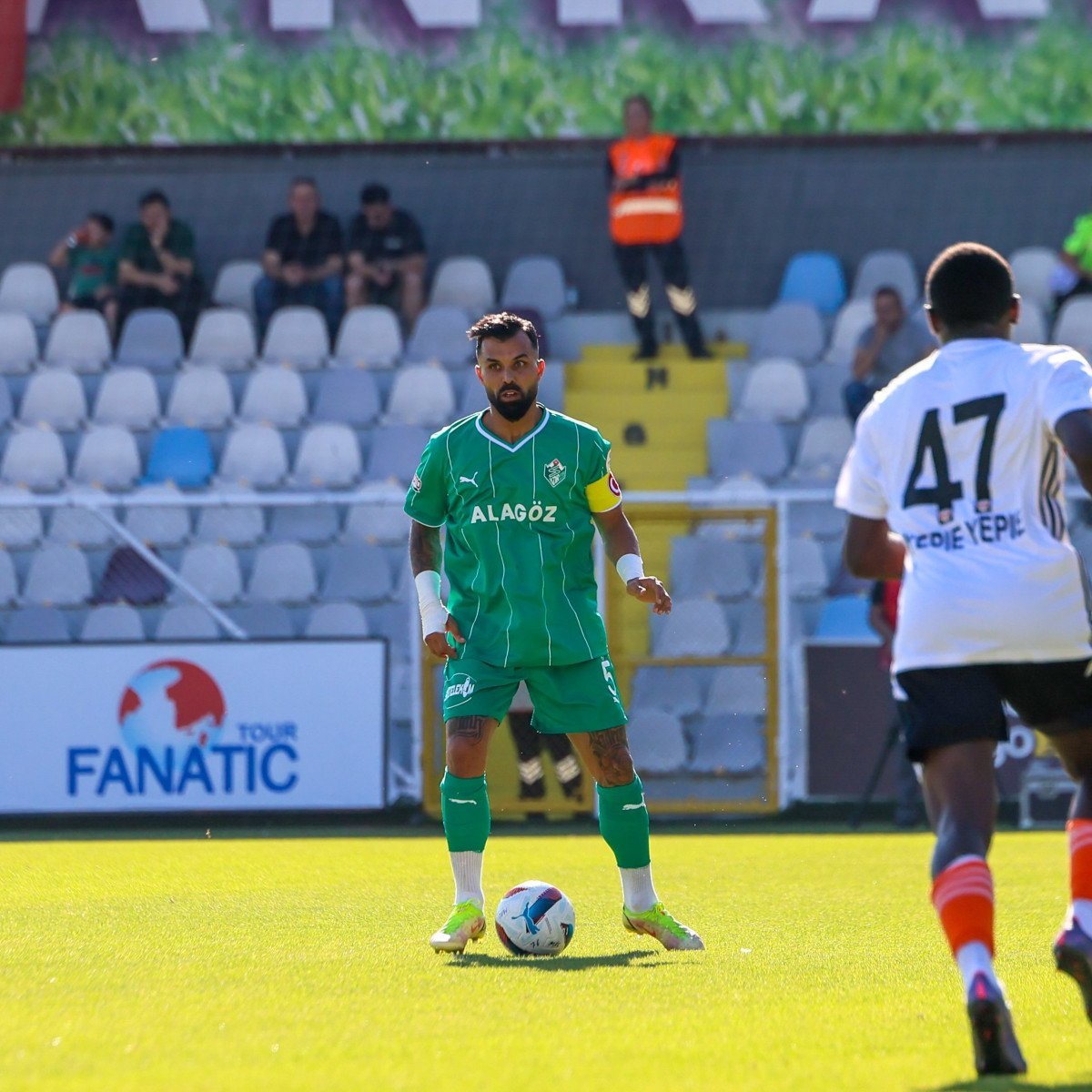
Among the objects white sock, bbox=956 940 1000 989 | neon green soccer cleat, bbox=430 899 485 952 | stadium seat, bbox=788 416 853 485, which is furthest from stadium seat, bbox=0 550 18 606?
white sock, bbox=956 940 1000 989

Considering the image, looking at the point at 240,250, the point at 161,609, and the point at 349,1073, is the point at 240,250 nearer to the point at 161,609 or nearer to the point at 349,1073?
the point at 161,609

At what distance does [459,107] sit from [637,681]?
571 cm

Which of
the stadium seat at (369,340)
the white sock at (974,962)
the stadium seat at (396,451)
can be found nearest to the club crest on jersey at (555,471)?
the white sock at (974,962)

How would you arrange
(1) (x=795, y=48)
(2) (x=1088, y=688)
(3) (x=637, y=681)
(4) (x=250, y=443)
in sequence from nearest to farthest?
1. (2) (x=1088, y=688)
2. (3) (x=637, y=681)
3. (4) (x=250, y=443)
4. (1) (x=795, y=48)

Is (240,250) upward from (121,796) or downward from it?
upward

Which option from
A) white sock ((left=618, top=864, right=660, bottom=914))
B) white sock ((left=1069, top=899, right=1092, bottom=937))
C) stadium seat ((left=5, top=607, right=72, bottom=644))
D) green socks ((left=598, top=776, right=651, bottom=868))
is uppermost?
stadium seat ((left=5, top=607, right=72, bottom=644))

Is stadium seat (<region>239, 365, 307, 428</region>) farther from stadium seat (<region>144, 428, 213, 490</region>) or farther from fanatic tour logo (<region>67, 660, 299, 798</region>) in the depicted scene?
fanatic tour logo (<region>67, 660, 299, 798</region>)

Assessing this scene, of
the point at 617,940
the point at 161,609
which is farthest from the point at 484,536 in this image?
the point at 161,609

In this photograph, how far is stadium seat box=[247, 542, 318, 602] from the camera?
1301 centimetres

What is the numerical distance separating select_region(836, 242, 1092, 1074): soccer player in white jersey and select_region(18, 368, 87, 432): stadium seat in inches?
460

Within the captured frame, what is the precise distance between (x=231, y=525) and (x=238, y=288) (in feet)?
12.1

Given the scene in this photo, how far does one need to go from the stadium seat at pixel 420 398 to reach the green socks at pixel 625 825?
8.78 m

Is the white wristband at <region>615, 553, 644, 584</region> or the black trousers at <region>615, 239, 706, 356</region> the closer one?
the white wristband at <region>615, 553, 644, 584</region>

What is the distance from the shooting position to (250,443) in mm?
14305
